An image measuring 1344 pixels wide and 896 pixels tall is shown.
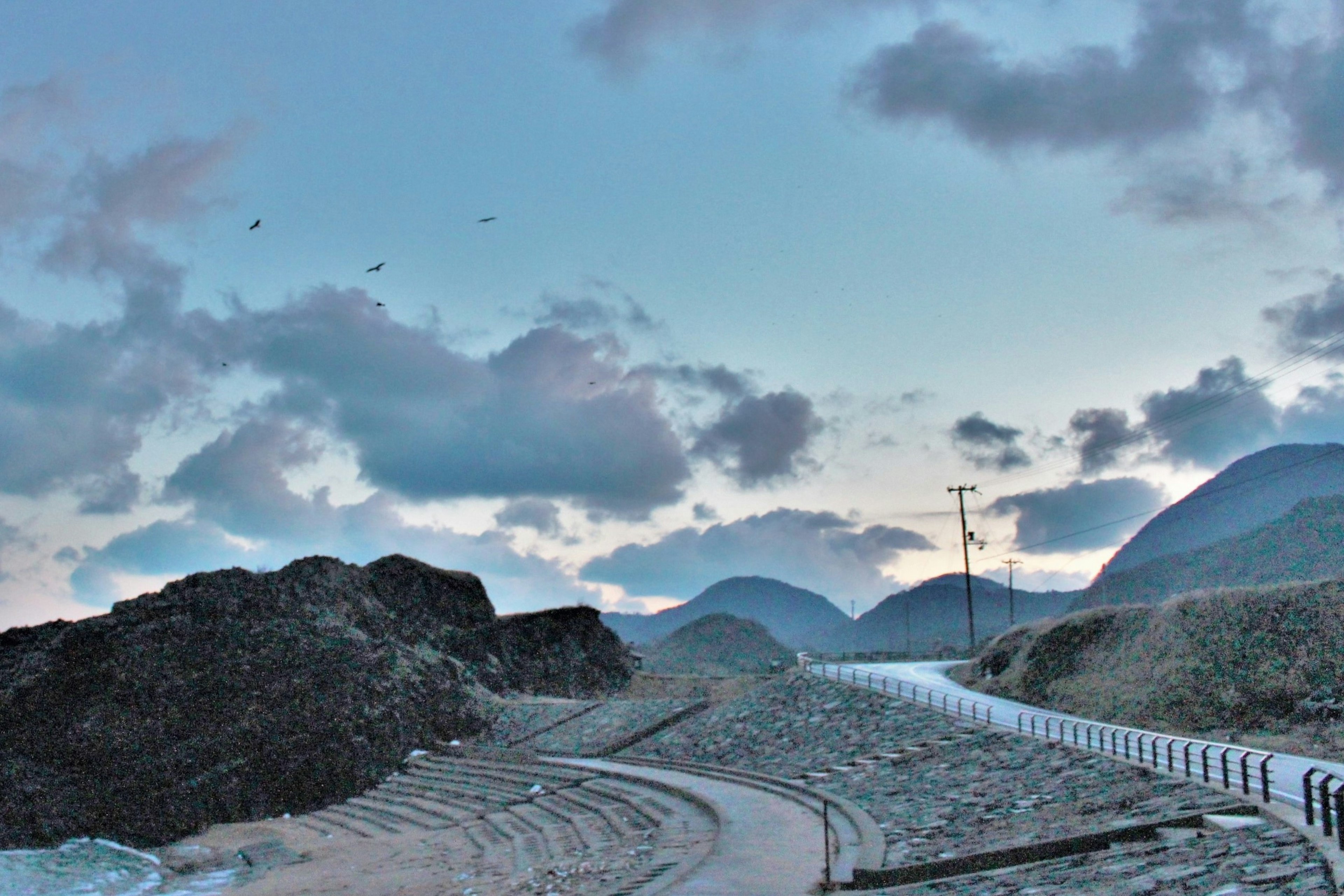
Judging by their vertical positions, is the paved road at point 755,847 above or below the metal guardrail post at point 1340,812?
below

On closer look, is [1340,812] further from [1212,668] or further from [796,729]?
[1212,668]

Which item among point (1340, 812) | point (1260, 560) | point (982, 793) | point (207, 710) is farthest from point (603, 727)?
point (1260, 560)

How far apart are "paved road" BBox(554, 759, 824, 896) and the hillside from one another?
8524 centimetres

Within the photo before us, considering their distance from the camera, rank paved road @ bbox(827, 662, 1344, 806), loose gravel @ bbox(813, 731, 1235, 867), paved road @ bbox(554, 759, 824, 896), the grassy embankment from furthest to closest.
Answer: the grassy embankment, paved road @ bbox(827, 662, 1344, 806), loose gravel @ bbox(813, 731, 1235, 867), paved road @ bbox(554, 759, 824, 896)

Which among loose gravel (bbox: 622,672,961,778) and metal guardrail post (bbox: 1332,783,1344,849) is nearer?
metal guardrail post (bbox: 1332,783,1344,849)

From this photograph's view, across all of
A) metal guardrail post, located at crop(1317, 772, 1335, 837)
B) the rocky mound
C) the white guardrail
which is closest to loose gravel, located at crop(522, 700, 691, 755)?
the rocky mound

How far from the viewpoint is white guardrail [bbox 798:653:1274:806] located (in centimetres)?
2011

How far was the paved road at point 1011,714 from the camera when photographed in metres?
21.0

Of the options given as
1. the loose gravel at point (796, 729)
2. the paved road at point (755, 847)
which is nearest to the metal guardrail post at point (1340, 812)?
the paved road at point (755, 847)

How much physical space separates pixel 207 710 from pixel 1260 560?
117120mm

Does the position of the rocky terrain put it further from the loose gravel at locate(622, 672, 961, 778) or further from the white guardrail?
the white guardrail

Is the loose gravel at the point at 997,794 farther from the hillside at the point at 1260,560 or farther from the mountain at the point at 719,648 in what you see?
the mountain at the point at 719,648

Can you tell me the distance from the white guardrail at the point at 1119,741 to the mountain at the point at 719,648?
90871 mm

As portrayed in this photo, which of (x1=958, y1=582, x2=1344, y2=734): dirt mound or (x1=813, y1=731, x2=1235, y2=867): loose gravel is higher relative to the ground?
(x1=958, y1=582, x2=1344, y2=734): dirt mound
